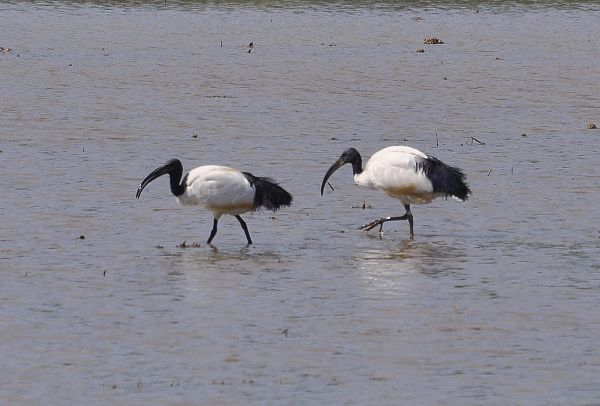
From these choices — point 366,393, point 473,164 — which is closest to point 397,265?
point 366,393

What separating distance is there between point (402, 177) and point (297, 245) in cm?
160

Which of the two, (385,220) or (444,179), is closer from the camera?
(385,220)

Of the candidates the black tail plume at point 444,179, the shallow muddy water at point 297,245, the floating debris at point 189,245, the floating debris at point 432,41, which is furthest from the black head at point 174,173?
the floating debris at point 432,41

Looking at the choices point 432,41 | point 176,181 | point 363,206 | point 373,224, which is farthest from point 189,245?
point 432,41

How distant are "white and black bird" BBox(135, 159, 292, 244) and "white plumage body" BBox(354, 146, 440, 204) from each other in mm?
1184

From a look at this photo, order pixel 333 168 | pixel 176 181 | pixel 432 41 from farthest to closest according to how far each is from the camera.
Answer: pixel 432 41 → pixel 333 168 → pixel 176 181

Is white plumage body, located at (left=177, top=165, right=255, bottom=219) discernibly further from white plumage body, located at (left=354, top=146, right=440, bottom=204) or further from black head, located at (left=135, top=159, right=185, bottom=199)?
white plumage body, located at (left=354, top=146, right=440, bottom=204)

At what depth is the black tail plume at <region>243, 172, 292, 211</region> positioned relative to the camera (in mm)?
14617

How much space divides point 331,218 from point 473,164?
4.14 metres

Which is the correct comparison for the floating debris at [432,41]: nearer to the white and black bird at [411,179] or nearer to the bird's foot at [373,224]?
the white and black bird at [411,179]

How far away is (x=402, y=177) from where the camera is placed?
15391mm

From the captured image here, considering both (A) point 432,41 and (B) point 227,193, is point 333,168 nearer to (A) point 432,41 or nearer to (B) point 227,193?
(B) point 227,193

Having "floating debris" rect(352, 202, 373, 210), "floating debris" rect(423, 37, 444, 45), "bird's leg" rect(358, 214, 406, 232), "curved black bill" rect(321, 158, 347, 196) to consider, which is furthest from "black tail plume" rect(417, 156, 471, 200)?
"floating debris" rect(423, 37, 444, 45)

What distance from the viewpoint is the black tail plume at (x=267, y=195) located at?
1462cm
